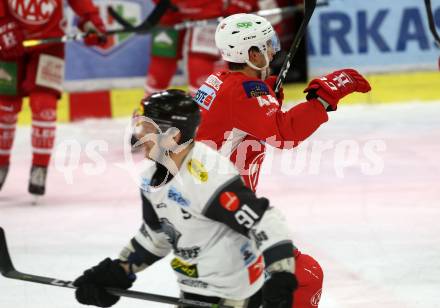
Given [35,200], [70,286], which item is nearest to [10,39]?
[35,200]

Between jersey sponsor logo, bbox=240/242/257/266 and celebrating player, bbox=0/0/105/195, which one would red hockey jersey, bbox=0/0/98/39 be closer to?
celebrating player, bbox=0/0/105/195

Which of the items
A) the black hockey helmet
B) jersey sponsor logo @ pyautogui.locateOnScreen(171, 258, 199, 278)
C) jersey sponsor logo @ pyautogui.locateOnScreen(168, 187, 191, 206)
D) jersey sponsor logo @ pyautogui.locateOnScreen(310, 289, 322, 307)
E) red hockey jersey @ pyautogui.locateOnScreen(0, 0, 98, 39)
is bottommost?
red hockey jersey @ pyautogui.locateOnScreen(0, 0, 98, 39)

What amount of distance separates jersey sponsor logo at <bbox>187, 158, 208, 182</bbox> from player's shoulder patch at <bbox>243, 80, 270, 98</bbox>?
85cm

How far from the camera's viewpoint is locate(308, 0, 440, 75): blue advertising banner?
8180 millimetres

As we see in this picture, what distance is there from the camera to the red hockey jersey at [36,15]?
19.1 ft

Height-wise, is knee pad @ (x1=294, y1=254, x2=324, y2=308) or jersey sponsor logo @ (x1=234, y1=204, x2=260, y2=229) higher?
jersey sponsor logo @ (x1=234, y1=204, x2=260, y2=229)

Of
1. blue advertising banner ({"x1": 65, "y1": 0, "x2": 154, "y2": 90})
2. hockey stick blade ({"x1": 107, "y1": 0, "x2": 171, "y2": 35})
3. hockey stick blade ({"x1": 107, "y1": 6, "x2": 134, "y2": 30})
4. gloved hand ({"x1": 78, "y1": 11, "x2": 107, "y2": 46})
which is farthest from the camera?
blue advertising banner ({"x1": 65, "y1": 0, "x2": 154, "y2": 90})

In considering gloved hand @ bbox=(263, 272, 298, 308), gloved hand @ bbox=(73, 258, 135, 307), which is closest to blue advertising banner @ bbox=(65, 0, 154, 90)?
gloved hand @ bbox=(73, 258, 135, 307)

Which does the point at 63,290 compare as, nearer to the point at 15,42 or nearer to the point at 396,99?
the point at 15,42

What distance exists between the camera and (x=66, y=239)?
505 centimetres

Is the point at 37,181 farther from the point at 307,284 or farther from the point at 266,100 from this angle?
the point at 307,284

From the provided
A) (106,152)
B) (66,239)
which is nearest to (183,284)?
(66,239)

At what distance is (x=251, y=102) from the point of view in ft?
11.1

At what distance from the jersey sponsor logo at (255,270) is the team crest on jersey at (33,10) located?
11.6 ft
